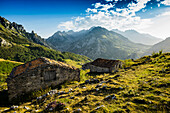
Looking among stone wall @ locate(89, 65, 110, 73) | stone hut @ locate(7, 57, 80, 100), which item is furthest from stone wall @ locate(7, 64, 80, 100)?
stone wall @ locate(89, 65, 110, 73)

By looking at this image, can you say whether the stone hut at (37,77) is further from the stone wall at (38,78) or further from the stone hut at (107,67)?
the stone hut at (107,67)

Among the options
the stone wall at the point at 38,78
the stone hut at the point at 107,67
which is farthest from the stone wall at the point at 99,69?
the stone wall at the point at 38,78

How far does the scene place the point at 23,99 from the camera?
45.3ft

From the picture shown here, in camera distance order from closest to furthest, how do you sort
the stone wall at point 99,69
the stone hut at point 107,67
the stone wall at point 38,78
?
the stone wall at point 38,78
the stone hut at point 107,67
the stone wall at point 99,69

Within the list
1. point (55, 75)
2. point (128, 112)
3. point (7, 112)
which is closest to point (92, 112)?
point (128, 112)

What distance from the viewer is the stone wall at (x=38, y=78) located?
1402 cm

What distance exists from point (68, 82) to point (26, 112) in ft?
32.2

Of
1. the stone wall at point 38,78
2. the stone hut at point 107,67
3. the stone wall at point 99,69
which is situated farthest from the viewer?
the stone wall at point 99,69

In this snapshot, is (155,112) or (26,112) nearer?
(155,112)

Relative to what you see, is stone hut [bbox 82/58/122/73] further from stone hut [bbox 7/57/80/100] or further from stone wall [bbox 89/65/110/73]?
stone hut [bbox 7/57/80/100]

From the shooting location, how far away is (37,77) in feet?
51.5

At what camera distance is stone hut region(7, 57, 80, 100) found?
46.0 feet

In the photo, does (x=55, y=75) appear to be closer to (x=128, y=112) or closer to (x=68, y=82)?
(x=68, y=82)

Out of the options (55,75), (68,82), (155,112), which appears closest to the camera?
(155,112)
